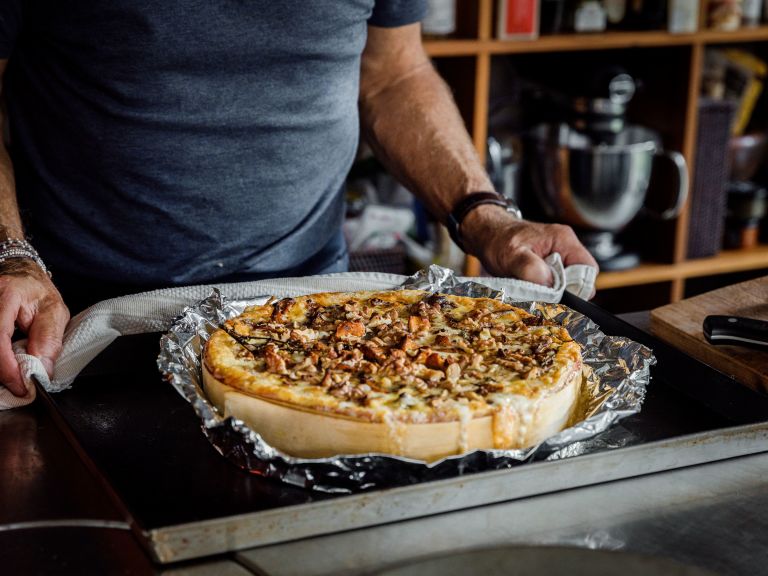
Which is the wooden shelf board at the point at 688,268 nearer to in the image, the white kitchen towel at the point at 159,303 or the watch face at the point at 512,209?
the watch face at the point at 512,209

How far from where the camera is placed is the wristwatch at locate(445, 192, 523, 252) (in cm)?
153

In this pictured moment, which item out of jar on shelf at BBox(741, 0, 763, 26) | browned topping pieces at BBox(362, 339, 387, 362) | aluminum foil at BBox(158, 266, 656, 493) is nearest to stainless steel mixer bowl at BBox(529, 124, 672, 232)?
jar on shelf at BBox(741, 0, 763, 26)

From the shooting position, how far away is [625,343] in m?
1.12

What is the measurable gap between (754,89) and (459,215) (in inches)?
76.6

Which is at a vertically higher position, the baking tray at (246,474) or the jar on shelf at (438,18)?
the jar on shelf at (438,18)

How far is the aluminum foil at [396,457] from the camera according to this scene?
0.85 metres

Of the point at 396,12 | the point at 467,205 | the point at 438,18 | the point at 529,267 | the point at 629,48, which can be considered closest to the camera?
the point at 529,267

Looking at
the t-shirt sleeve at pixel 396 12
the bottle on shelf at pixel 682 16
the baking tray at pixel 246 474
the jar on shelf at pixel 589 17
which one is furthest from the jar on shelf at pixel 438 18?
the baking tray at pixel 246 474

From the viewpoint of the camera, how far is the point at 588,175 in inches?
105

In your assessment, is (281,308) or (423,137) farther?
(423,137)

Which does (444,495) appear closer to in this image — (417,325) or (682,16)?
(417,325)

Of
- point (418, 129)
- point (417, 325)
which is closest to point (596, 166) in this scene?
point (418, 129)

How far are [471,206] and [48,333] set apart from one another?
0.69m

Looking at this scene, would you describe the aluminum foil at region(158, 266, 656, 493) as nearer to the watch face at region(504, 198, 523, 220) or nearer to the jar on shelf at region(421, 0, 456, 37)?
the watch face at region(504, 198, 523, 220)
